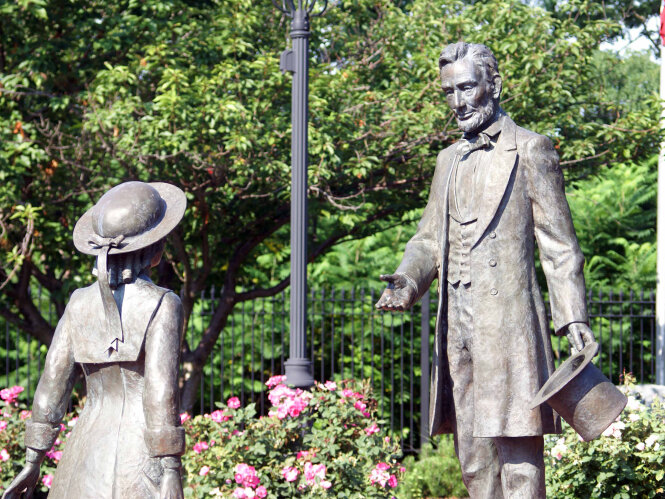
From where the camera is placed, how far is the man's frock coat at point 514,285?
13.3 ft

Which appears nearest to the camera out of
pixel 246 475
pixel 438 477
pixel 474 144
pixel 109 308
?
pixel 109 308

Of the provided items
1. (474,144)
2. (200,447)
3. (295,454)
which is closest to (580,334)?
(474,144)

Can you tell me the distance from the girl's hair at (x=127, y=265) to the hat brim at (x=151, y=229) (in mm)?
50

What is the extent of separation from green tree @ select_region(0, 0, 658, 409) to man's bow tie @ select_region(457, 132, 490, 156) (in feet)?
14.0

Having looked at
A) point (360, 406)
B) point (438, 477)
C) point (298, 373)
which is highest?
point (298, 373)

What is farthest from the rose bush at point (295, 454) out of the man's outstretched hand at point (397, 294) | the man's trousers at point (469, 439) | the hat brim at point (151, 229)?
the hat brim at point (151, 229)

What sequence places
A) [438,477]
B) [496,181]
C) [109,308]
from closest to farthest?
[109,308] → [496,181] → [438,477]

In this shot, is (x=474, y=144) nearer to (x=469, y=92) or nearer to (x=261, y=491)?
(x=469, y=92)

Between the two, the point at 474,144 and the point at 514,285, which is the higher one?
the point at 474,144

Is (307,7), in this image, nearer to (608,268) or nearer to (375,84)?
(375,84)

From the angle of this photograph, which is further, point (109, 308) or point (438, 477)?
point (438, 477)

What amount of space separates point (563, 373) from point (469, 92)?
1.21 meters

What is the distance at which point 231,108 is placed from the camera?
841 centimetres

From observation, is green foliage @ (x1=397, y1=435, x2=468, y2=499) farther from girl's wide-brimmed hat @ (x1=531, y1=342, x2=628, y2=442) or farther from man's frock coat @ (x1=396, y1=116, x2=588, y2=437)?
girl's wide-brimmed hat @ (x1=531, y1=342, x2=628, y2=442)
